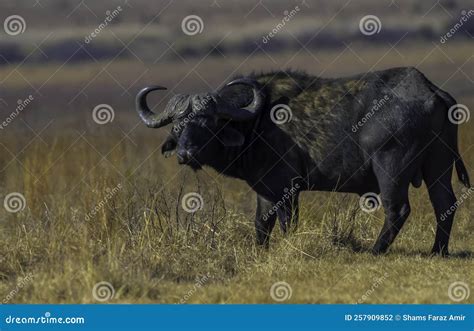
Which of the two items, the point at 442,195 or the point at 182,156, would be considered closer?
the point at 182,156

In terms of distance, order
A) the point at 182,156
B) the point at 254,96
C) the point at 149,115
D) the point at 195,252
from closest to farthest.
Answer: the point at 195,252 → the point at 182,156 → the point at 254,96 → the point at 149,115

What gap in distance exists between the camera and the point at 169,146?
41.7 feet

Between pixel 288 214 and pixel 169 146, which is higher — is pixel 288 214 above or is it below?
below

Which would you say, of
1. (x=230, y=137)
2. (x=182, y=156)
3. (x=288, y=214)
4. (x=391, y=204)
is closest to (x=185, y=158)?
(x=182, y=156)

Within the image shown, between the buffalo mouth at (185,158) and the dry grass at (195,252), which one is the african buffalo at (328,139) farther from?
the dry grass at (195,252)

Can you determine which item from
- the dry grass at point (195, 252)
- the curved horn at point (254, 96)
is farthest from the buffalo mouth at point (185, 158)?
the curved horn at point (254, 96)

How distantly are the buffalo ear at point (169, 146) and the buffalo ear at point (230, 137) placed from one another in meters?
0.55

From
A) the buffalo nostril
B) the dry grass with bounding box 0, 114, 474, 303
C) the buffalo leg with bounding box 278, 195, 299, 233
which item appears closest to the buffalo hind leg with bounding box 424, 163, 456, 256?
the dry grass with bounding box 0, 114, 474, 303

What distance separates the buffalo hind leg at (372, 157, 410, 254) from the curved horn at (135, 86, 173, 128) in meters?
2.60

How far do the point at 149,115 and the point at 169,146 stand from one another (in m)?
0.64

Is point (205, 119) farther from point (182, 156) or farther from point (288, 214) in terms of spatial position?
point (288, 214)

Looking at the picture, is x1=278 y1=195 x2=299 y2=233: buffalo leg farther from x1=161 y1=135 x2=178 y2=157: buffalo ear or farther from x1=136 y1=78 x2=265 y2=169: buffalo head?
x1=161 y1=135 x2=178 y2=157: buffalo ear

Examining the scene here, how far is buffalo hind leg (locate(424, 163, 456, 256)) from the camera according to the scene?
12.6 meters

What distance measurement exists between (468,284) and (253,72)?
13.9 ft
